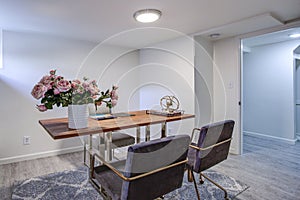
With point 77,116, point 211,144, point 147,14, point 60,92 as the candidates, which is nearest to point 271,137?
point 211,144

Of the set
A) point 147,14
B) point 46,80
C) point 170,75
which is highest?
point 147,14

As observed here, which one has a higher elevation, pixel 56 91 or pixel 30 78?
pixel 30 78

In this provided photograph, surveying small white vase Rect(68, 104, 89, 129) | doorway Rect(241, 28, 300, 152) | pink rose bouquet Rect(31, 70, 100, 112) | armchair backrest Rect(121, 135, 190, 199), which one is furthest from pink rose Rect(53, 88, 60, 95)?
doorway Rect(241, 28, 300, 152)

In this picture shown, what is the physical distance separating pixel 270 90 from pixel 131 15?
3478 millimetres

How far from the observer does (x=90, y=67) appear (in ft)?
11.7

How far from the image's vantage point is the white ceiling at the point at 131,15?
1970 mm

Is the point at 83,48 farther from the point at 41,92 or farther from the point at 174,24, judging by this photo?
the point at 41,92

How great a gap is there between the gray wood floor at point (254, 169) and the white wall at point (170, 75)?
98cm

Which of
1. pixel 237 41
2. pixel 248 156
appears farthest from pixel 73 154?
pixel 237 41

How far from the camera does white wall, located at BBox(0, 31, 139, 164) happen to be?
286 cm

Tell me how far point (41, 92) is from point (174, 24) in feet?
6.24

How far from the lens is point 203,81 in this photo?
3.27m

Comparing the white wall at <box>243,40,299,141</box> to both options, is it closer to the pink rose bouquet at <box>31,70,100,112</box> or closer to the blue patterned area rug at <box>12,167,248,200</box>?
the blue patterned area rug at <box>12,167,248,200</box>

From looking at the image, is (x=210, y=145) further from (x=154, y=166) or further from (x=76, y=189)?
(x=76, y=189)
